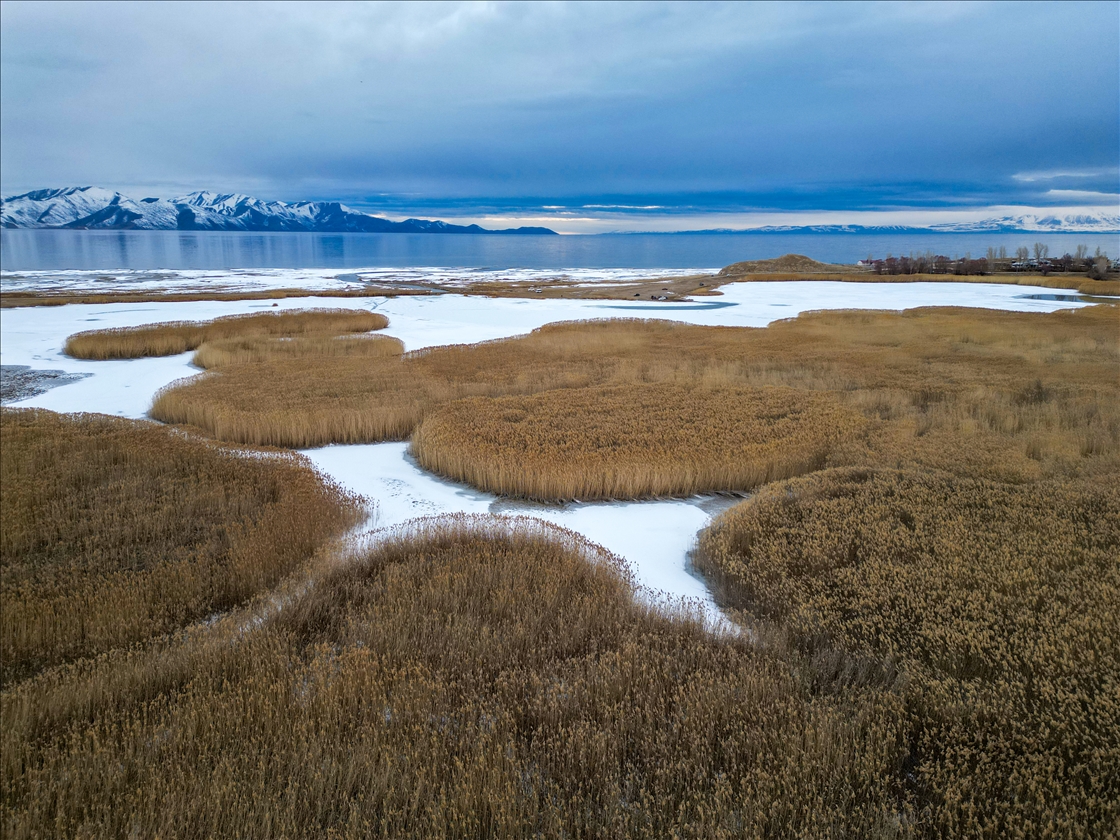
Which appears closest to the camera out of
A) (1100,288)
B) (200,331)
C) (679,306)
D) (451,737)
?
(451,737)

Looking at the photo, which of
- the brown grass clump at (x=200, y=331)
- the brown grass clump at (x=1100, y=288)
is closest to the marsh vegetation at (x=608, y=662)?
the brown grass clump at (x=200, y=331)

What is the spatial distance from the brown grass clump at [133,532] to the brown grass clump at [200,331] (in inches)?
526

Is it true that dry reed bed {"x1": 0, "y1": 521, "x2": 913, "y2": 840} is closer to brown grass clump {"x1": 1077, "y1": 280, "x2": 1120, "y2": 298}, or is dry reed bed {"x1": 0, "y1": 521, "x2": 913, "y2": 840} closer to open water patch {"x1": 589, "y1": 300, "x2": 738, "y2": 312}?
open water patch {"x1": 589, "y1": 300, "x2": 738, "y2": 312}

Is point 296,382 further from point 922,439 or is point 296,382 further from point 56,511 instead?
point 922,439

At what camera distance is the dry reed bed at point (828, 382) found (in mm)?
9977

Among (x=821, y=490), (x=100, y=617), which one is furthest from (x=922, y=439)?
(x=100, y=617)

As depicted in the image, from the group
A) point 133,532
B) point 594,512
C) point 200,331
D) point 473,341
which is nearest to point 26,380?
point 200,331

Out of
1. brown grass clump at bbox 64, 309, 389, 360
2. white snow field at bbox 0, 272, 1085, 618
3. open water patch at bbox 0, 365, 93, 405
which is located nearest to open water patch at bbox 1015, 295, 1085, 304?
white snow field at bbox 0, 272, 1085, 618

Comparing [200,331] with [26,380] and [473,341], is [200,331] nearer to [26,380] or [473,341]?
[26,380]

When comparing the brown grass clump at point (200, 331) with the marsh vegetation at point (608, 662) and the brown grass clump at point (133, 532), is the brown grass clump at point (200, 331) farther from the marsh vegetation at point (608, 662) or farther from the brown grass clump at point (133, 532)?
the marsh vegetation at point (608, 662)

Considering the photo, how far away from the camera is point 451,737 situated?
3787 mm

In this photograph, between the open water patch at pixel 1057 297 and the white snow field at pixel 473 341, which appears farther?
the open water patch at pixel 1057 297

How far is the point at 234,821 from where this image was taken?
122 inches

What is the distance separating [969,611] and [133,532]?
8428mm
